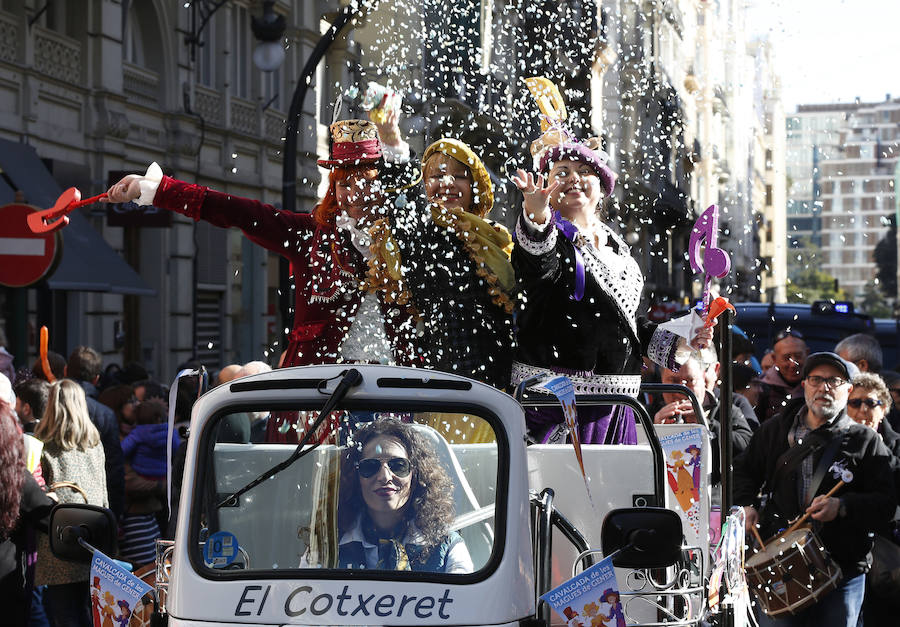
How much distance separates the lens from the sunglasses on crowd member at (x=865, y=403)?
7.48 metres

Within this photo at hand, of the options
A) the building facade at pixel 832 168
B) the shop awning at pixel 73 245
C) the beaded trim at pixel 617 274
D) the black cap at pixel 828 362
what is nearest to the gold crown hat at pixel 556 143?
the beaded trim at pixel 617 274

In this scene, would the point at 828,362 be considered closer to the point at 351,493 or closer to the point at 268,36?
the point at 351,493

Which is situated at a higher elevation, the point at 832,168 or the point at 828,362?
the point at 832,168

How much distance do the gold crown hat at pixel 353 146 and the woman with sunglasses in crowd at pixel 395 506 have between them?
173 centimetres

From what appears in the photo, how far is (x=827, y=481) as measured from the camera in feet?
22.5

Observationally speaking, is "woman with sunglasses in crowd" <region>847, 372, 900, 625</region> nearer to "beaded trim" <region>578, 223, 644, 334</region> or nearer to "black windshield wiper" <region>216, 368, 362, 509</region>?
"beaded trim" <region>578, 223, 644, 334</region>

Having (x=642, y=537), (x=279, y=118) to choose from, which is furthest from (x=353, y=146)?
(x=279, y=118)

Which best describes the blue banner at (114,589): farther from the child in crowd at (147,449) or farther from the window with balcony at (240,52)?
the window with balcony at (240,52)

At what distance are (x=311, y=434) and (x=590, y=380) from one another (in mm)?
1909

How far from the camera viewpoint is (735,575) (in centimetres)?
509

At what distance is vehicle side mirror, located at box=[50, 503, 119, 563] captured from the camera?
404 centimetres

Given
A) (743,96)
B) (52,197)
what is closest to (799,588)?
(743,96)

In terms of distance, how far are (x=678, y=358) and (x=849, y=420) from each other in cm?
171

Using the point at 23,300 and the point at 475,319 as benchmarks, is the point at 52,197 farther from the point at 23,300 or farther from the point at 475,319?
the point at 475,319
